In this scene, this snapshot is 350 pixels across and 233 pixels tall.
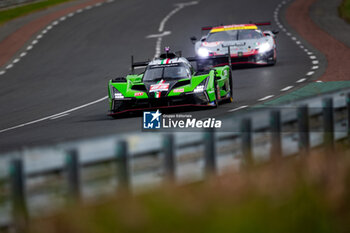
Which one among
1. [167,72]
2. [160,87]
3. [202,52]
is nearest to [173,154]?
[160,87]

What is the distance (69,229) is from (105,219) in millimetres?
315

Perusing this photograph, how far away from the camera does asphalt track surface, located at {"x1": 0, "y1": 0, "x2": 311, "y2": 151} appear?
57.0ft

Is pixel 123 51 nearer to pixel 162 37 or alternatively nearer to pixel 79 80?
pixel 162 37

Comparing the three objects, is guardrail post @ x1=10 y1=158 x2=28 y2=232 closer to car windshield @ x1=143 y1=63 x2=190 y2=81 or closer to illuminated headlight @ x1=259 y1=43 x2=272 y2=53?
car windshield @ x1=143 y1=63 x2=190 y2=81

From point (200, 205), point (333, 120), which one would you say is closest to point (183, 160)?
point (200, 205)

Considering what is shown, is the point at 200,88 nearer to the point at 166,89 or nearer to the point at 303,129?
the point at 166,89

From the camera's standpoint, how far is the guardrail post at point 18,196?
6.73 m

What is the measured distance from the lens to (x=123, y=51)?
3506 cm

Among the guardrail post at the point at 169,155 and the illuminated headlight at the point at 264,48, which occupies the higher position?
the guardrail post at the point at 169,155

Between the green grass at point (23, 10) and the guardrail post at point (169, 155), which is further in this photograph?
the green grass at point (23, 10)

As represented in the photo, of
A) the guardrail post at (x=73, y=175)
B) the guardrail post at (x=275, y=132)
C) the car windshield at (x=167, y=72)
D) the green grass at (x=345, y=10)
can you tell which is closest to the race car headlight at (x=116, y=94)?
the car windshield at (x=167, y=72)

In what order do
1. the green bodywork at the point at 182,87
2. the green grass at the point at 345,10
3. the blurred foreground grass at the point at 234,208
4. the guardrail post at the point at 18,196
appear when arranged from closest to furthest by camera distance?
1. the guardrail post at the point at 18,196
2. the blurred foreground grass at the point at 234,208
3. the green bodywork at the point at 182,87
4. the green grass at the point at 345,10

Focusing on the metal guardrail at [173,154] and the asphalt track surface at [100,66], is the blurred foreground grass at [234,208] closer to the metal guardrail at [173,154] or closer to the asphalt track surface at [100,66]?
the metal guardrail at [173,154]

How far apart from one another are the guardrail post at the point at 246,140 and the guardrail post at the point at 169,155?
1151mm
